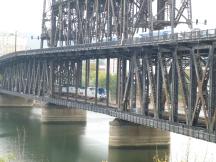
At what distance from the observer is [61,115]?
85.4 meters

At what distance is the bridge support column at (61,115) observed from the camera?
8444 cm

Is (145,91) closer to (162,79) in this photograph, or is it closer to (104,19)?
(162,79)

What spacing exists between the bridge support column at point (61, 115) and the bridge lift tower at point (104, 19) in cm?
1397

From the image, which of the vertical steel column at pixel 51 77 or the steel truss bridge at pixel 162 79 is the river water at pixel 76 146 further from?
the vertical steel column at pixel 51 77

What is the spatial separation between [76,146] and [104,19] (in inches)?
1175

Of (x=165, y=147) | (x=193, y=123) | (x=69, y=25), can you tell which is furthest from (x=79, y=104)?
(x=69, y=25)

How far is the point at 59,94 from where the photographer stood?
273ft

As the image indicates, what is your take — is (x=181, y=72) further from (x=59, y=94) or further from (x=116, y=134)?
(x=59, y=94)

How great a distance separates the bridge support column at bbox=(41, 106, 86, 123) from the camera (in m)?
84.4

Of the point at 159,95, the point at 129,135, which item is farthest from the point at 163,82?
the point at 129,135

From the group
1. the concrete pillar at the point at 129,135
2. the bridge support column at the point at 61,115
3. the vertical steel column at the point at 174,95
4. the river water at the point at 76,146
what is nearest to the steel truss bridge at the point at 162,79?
the vertical steel column at the point at 174,95

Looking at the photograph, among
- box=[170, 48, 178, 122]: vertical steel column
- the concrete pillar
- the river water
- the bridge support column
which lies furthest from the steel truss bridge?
the river water

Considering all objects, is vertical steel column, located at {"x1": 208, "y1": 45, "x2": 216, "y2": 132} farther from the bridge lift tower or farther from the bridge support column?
the bridge support column

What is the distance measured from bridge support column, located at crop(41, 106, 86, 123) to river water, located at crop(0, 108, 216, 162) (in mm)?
1900
